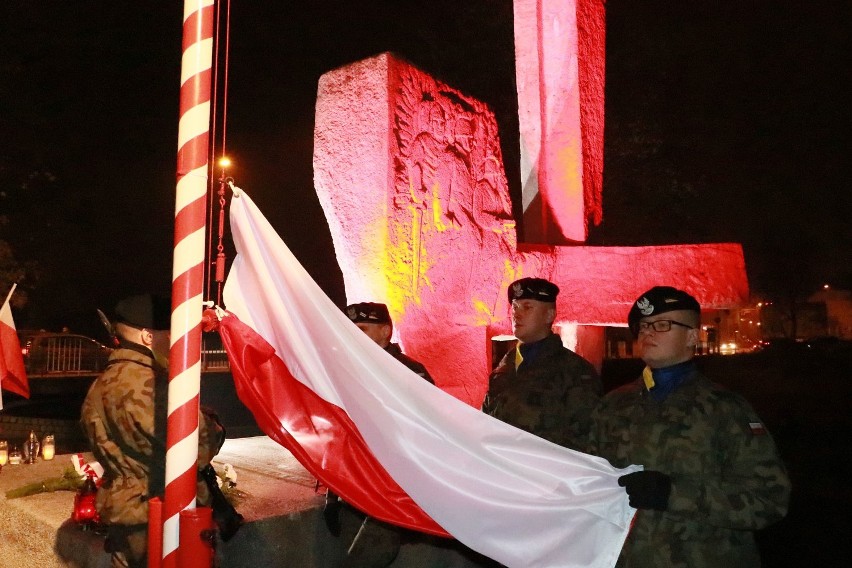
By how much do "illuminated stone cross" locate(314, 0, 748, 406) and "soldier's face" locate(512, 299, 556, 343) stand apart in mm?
1411

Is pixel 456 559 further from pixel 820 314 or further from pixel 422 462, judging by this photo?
pixel 820 314

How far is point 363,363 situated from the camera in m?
2.33

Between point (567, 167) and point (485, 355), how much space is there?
6.82ft

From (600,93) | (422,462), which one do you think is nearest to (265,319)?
(422,462)

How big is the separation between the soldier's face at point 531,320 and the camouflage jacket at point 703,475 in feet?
2.74

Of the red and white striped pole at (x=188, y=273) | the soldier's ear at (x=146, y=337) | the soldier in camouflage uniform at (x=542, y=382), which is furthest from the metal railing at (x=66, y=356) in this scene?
the red and white striped pole at (x=188, y=273)

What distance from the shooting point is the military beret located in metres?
2.25

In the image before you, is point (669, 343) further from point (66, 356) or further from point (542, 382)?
point (66, 356)

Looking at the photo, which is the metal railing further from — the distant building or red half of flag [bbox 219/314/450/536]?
the distant building

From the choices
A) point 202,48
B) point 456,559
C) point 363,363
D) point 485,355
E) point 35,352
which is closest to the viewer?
point 202,48

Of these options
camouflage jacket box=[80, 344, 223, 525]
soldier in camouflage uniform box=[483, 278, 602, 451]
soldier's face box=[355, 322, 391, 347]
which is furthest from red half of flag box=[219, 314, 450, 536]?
soldier's face box=[355, 322, 391, 347]

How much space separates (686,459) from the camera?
6.78 ft

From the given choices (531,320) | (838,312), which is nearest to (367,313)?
(531,320)

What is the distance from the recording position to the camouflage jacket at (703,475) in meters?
1.95
